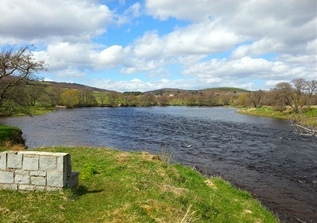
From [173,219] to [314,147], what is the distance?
37562 millimetres

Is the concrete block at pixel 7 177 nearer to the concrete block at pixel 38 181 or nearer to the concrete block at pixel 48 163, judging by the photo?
the concrete block at pixel 38 181

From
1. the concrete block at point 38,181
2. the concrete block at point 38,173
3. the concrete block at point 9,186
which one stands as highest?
the concrete block at point 38,173

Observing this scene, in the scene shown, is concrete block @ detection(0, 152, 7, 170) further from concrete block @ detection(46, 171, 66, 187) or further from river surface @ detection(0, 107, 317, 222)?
river surface @ detection(0, 107, 317, 222)

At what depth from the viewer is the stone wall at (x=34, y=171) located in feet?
40.9

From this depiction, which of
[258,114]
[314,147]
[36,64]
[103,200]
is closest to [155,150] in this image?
[36,64]

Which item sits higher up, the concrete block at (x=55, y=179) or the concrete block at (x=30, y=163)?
the concrete block at (x=30, y=163)

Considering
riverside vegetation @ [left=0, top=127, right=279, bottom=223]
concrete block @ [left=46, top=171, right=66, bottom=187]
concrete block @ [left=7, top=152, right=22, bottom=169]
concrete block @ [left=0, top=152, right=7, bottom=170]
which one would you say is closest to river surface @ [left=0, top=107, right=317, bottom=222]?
riverside vegetation @ [left=0, top=127, right=279, bottom=223]

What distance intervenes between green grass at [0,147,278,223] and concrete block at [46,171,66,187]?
0.38 metres

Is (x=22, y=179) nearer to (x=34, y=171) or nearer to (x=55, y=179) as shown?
(x=34, y=171)

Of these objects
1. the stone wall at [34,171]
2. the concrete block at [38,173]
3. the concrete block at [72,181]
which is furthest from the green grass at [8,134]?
the concrete block at [38,173]

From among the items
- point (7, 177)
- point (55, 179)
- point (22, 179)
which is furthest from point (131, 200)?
point (7, 177)

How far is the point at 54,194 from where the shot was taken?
12211mm

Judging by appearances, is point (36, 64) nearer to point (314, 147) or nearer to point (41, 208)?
point (41, 208)

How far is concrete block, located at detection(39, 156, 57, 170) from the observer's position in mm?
12467
